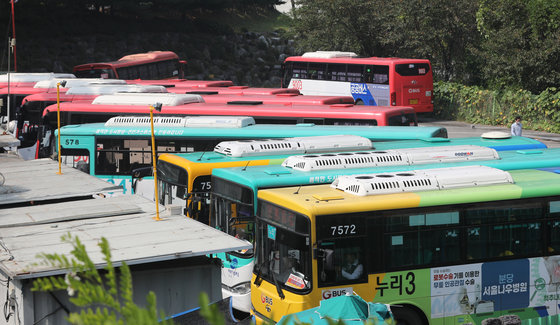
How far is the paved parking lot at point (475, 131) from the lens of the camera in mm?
30328

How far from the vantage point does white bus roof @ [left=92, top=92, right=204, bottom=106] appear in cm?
2212

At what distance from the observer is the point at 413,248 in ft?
35.4

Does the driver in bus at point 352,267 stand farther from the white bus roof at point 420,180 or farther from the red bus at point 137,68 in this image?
the red bus at point 137,68

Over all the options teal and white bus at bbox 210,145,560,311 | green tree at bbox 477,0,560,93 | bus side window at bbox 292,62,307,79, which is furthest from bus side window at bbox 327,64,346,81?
teal and white bus at bbox 210,145,560,311

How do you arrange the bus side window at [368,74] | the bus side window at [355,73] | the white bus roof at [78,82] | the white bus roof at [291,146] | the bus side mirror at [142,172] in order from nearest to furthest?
1. the white bus roof at [291,146]
2. the bus side mirror at [142,172]
3. the white bus roof at [78,82]
4. the bus side window at [368,74]
5. the bus side window at [355,73]

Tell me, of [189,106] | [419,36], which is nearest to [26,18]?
[419,36]

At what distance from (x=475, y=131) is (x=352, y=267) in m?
24.2

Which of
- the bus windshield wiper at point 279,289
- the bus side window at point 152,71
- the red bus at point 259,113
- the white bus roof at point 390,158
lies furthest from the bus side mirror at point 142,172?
the bus side window at point 152,71

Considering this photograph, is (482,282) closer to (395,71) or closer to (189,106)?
(189,106)

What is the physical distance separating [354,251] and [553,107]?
80.8ft

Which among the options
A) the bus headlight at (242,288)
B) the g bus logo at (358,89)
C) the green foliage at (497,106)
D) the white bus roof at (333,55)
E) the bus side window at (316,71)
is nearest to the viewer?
the bus headlight at (242,288)

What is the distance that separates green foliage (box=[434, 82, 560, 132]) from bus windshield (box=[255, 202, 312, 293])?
2399cm

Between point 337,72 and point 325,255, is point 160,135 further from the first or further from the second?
point 337,72

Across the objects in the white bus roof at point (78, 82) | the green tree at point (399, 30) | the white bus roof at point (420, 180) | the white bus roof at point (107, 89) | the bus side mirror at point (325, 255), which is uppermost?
the green tree at point (399, 30)
